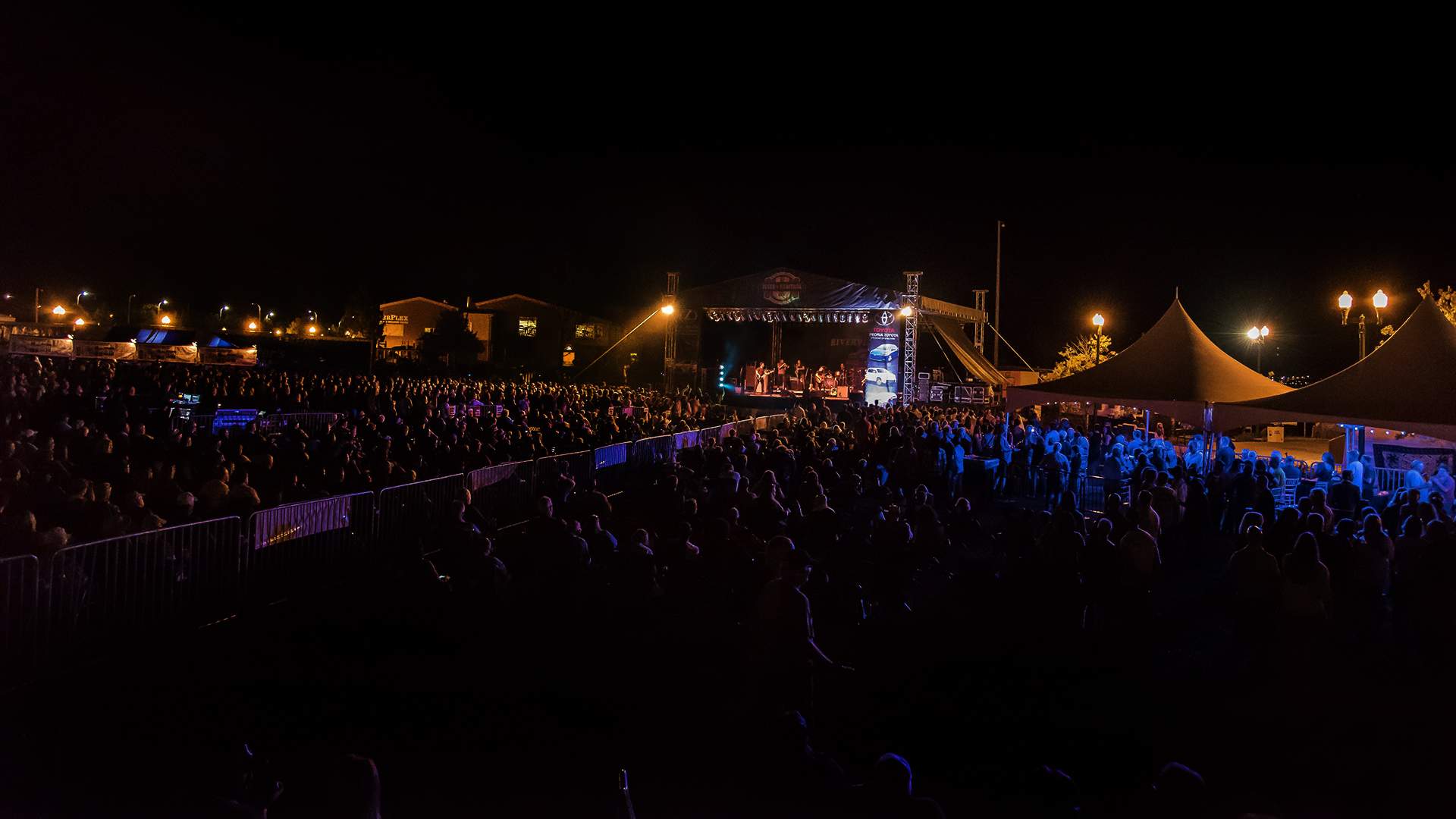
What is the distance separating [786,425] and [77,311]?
283 ft

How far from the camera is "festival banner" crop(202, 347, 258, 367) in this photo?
120 ft

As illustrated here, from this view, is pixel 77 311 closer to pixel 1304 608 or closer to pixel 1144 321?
pixel 1144 321

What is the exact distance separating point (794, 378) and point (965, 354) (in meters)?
7.82

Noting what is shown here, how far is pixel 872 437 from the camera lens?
1838 cm

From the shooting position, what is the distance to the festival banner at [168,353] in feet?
119

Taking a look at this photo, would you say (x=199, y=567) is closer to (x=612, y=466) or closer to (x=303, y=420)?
(x=612, y=466)

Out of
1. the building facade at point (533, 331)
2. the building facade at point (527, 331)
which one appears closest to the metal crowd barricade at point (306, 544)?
the building facade at point (527, 331)

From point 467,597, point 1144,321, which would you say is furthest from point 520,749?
point 1144,321

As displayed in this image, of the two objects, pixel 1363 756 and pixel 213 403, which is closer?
pixel 1363 756

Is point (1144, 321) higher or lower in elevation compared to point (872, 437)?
higher

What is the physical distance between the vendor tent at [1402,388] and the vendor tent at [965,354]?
19.3 m

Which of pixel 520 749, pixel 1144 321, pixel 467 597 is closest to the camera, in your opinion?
pixel 520 749

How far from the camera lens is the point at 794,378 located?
37.5 meters

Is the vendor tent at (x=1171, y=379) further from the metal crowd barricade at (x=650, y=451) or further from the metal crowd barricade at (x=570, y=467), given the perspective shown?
the metal crowd barricade at (x=570, y=467)
